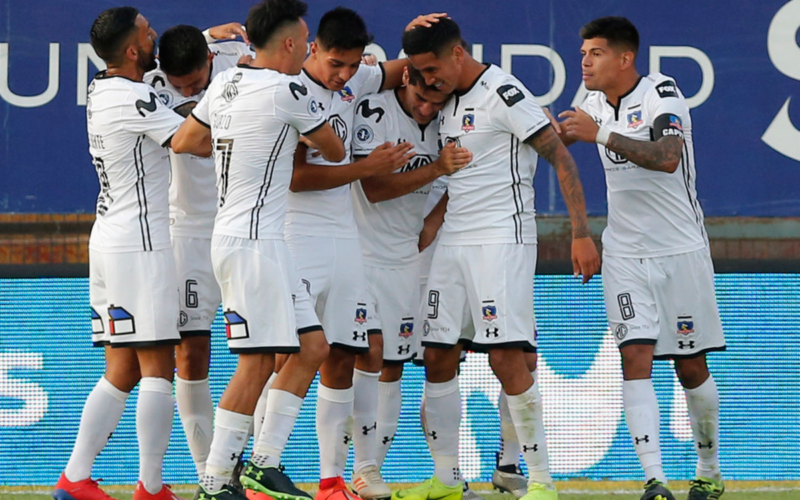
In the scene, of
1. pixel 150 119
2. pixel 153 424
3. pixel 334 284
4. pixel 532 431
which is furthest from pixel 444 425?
pixel 150 119

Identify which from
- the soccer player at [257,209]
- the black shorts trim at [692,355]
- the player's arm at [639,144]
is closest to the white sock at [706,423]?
the black shorts trim at [692,355]

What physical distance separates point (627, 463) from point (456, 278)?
1589 mm

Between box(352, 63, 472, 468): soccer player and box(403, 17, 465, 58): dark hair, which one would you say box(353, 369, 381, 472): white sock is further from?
box(403, 17, 465, 58): dark hair

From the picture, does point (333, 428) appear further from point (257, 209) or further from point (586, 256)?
point (586, 256)

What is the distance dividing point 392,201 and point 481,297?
0.75 metres

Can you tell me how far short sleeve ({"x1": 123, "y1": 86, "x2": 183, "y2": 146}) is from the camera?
5.38 m

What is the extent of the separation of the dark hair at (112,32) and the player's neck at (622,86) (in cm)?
224

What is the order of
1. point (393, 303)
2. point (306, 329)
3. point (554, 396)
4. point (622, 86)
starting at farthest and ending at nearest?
point (554, 396) → point (393, 303) → point (622, 86) → point (306, 329)

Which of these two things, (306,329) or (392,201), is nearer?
(306,329)

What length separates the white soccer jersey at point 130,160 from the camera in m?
5.41

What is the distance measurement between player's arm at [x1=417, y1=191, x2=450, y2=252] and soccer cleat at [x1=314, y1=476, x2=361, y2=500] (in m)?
1.25

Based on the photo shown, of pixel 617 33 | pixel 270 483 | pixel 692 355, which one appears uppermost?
pixel 617 33

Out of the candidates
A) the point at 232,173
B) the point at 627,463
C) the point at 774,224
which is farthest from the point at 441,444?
the point at 774,224

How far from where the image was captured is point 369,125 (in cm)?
598
